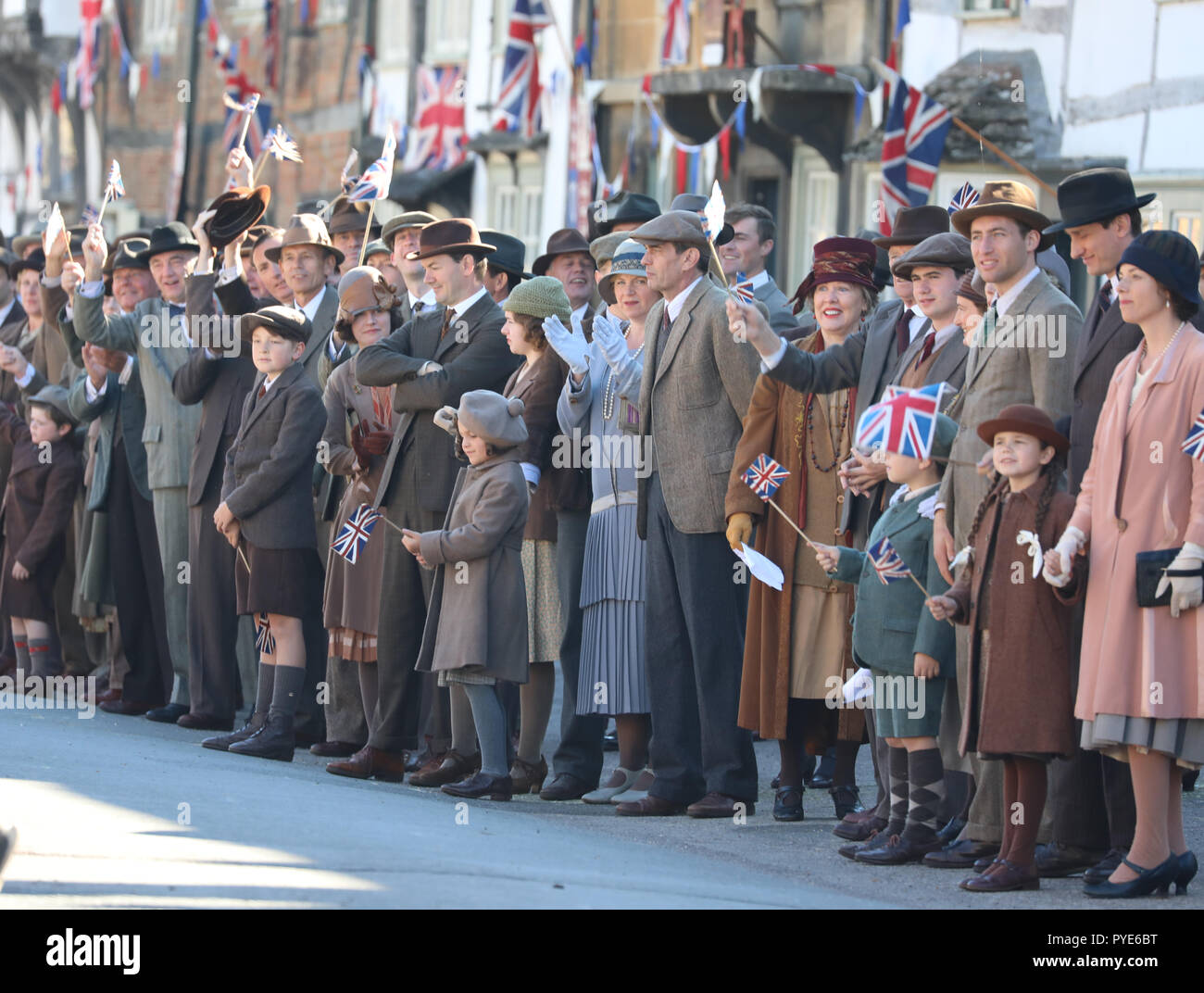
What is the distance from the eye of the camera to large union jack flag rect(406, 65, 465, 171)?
29344 millimetres

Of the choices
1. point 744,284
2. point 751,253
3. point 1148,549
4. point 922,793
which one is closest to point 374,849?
point 922,793

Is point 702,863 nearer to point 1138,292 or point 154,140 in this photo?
point 1138,292

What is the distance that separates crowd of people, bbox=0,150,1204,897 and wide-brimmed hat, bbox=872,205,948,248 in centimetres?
1

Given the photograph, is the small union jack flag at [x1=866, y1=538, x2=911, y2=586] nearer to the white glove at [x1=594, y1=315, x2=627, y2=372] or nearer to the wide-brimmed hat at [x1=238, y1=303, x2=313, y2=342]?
the white glove at [x1=594, y1=315, x2=627, y2=372]

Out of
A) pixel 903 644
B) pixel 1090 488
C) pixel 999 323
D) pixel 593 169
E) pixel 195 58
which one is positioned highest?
pixel 195 58

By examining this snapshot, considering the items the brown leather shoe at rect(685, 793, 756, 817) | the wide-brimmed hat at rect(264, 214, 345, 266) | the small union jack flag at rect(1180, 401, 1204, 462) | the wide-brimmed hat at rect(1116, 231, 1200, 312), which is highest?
the wide-brimmed hat at rect(264, 214, 345, 266)

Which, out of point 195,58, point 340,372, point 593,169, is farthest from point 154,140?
point 340,372

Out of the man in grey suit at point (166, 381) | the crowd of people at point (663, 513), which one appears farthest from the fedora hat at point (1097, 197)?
the man in grey suit at point (166, 381)

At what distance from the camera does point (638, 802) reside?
9.76m

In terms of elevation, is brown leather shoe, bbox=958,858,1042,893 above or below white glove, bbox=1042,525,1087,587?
below

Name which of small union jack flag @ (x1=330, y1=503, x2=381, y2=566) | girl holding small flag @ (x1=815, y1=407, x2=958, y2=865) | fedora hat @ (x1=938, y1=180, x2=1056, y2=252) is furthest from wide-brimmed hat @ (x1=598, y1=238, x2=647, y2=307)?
girl holding small flag @ (x1=815, y1=407, x2=958, y2=865)
